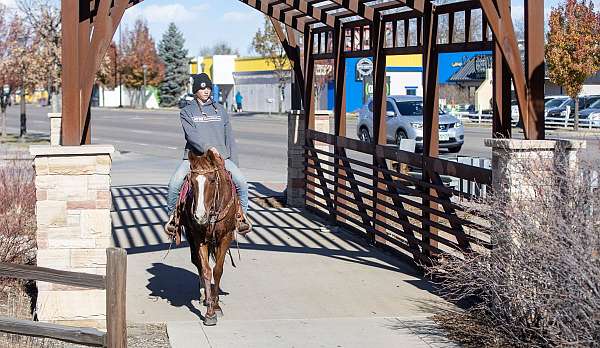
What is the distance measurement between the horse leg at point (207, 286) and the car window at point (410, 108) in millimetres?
22737

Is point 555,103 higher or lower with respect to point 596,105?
higher

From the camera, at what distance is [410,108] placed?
31.9m

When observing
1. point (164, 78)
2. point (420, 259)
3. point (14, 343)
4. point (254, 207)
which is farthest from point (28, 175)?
point (164, 78)

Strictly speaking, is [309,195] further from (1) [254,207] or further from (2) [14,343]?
(2) [14,343]

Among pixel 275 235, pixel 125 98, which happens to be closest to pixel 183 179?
pixel 275 235

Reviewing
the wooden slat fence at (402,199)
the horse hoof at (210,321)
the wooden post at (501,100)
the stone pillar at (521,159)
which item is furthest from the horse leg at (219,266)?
the wooden post at (501,100)

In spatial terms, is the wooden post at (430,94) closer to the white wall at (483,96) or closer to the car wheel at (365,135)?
the car wheel at (365,135)

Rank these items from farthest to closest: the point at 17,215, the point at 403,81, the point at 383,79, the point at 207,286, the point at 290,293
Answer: the point at 403,81, the point at 383,79, the point at 17,215, the point at 290,293, the point at 207,286

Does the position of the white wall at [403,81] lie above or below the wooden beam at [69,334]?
above

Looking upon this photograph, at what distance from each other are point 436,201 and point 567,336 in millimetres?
4205

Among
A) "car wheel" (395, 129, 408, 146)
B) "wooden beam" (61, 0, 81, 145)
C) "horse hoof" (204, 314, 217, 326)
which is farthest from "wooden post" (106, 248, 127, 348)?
"car wheel" (395, 129, 408, 146)

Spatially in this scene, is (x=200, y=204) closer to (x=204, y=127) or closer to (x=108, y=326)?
(x=204, y=127)

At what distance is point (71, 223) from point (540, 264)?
14.0 ft

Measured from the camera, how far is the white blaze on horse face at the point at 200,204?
8594 millimetres
